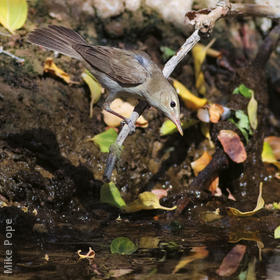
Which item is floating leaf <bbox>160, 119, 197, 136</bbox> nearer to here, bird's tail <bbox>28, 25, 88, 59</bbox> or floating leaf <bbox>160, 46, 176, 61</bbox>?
floating leaf <bbox>160, 46, 176, 61</bbox>

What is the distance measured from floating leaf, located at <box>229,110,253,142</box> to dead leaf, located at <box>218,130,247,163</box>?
0.13m

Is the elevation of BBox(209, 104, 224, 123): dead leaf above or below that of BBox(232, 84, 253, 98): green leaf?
below

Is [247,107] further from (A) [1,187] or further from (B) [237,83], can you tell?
(A) [1,187]

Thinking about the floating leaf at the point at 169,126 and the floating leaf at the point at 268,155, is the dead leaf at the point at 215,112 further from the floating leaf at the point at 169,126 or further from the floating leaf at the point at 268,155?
the floating leaf at the point at 268,155

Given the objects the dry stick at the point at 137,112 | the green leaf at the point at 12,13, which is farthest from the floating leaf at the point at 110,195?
the green leaf at the point at 12,13

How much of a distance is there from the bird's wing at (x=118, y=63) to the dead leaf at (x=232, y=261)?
1568 millimetres

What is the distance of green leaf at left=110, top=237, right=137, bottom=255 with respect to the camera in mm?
3605

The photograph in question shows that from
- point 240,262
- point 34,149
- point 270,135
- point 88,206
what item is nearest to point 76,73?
point 34,149

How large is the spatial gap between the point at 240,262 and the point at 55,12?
3506mm

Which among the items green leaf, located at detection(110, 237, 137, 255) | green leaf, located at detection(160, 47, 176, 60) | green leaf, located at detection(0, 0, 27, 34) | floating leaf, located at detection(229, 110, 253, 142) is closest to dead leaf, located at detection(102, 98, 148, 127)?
green leaf, located at detection(160, 47, 176, 60)

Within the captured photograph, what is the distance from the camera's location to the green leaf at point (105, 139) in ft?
15.6

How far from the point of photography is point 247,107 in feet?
17.4

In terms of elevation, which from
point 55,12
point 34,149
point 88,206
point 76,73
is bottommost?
point 88,206

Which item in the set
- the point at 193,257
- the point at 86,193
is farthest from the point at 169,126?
the point at 193,257
